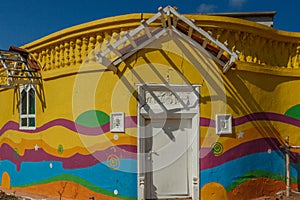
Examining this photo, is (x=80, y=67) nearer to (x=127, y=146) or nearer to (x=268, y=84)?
(x=127, y=146)

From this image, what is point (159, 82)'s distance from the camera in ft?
22.5

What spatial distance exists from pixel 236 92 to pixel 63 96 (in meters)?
4.04

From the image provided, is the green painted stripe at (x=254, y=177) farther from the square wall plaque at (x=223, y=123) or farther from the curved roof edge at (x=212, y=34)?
the curved roof edge at (x=212, y=34)

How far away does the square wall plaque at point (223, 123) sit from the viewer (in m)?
7.03

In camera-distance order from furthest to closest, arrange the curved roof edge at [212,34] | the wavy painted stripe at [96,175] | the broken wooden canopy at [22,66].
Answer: the broken wooden canopy at [22,66] → the curved roof edge at [212,34] → the wavy painted stripe at [96,175]

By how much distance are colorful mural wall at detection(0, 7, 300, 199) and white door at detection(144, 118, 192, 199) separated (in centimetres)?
33

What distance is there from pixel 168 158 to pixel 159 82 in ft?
5.46

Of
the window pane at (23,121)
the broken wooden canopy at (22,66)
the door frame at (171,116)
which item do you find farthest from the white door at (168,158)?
the window pane at (23,121)

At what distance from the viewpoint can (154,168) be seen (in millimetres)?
6945

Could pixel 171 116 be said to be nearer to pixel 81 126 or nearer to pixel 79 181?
pixel 81 126

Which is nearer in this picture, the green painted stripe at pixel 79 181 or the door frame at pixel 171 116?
the door frame at pixel 171 116

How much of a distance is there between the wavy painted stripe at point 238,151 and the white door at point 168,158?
0.35 m

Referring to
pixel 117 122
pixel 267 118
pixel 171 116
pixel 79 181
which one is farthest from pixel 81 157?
pixel 267 118

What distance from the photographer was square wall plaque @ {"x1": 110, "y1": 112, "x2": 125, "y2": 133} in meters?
6.86
